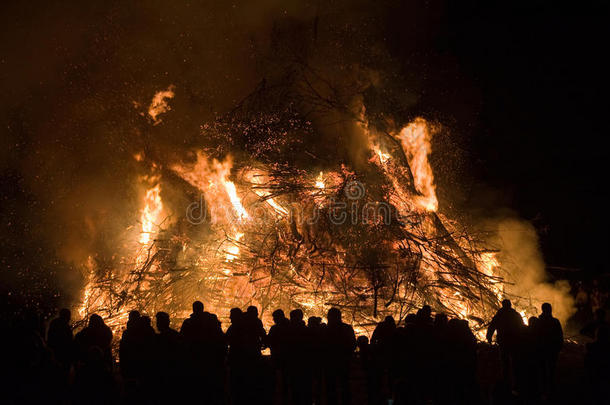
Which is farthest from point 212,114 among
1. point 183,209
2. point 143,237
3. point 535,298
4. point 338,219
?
point 535,298

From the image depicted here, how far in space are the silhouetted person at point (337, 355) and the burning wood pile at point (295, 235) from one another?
3.16 metres

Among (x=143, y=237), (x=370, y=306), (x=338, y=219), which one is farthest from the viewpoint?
(x=143, y=237)

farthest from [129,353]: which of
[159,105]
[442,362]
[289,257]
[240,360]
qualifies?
[159,105]

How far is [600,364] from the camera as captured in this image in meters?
5.18

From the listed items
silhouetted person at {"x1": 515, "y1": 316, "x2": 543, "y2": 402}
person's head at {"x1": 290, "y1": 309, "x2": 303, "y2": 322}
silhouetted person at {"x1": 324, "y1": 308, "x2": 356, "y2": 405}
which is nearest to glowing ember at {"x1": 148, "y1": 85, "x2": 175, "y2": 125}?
person's head at {"x1": 290, "y1": 309, "x2": 303, "y2": 322}

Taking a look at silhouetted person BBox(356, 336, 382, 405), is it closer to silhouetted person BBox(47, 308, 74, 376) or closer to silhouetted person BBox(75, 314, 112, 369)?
silhouetted person BBox(75, 314, 112, 369)

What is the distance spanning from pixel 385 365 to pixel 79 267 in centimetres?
916

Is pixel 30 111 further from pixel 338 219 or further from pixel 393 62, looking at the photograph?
pixel 393 62

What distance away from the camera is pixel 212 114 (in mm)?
11812

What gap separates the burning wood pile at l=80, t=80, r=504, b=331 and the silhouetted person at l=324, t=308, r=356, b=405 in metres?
3.16

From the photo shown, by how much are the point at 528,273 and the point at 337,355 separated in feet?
23.2

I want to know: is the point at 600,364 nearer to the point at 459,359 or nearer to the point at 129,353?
the point at 459,359

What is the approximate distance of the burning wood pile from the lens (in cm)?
889

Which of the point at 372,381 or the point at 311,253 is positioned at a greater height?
the point at 311,253
